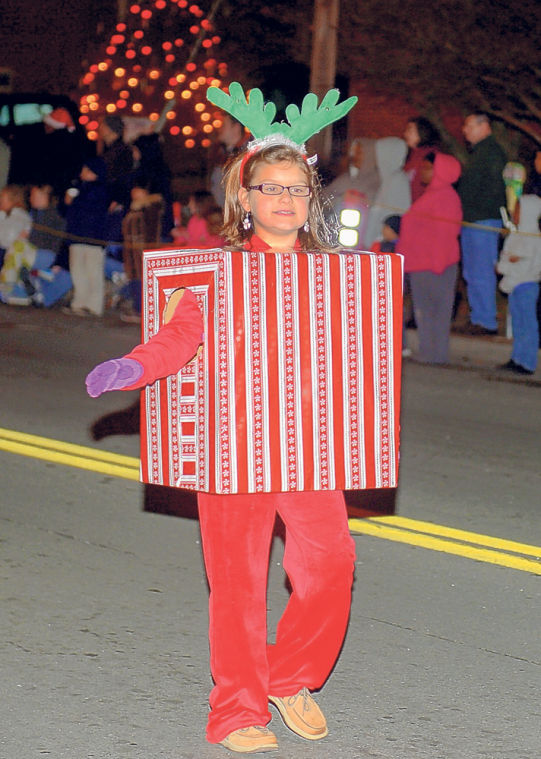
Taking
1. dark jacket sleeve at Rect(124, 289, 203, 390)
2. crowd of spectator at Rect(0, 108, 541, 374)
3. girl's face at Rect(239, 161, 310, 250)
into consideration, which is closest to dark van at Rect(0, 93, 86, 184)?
crowd of spectator at Rect(0, 108, 541, 374)

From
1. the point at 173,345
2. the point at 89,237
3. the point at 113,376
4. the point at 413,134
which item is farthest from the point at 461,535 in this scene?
the point at 89,237

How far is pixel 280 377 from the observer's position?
144 inches

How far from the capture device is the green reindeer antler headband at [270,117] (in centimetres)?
390

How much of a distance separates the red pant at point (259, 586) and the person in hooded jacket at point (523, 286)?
831 cm

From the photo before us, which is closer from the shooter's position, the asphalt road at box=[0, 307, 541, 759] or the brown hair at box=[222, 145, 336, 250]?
the brown hair at box=[222, 145, 336, 250]

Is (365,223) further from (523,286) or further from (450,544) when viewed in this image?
(450,544)

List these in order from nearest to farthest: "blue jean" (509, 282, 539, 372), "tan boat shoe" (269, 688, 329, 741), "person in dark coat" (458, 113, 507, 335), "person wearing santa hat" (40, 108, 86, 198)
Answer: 1. "tan boat shoe" (269, 688, 329, 741)
2. "blue jean" (509, 282, 539, 372)
3. "person in dark coat" (458, 113, 507, 335)
4. "person wearing santa hat" (40, 108, 86, 198)

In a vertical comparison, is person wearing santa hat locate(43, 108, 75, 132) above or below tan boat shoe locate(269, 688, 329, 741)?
above

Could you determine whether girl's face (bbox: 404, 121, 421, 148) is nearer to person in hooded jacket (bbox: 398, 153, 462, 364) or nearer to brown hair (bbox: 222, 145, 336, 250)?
person in hooded jacket (bbox: 398, 153, 462, 364)

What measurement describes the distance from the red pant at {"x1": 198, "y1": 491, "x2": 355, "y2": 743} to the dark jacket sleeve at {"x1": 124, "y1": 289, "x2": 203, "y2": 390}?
1.45 ft

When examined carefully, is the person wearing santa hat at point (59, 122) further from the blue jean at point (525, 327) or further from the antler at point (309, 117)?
the antler at point (309, 117)

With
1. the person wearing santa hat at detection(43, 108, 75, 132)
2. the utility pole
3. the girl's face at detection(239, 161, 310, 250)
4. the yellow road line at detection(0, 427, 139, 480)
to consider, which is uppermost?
the utility pole

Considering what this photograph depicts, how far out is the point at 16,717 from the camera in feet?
13.6

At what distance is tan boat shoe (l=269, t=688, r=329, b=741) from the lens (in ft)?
13.1
